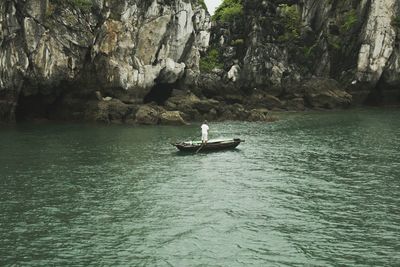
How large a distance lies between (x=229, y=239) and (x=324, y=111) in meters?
62.8

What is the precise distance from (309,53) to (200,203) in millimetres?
72658

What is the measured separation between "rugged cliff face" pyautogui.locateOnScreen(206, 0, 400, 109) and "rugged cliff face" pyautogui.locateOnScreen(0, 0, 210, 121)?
1294cm

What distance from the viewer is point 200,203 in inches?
1022

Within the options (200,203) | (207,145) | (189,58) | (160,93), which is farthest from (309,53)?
(200,203)

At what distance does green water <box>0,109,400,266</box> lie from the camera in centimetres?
1891

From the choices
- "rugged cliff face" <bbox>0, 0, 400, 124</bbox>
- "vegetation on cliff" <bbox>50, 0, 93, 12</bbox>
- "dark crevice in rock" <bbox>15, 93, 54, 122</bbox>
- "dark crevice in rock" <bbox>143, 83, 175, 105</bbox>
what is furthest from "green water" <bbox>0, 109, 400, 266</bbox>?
"dark crevice in rock" <bbox>143, 83, 175, 105</bbox>

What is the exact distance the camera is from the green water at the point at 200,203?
1891cm

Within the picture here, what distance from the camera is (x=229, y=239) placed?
20406 millimetres

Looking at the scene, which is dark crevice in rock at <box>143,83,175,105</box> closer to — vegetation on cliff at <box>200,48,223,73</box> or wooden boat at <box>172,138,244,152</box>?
vegetation on cliff at <box>200,48,223,73</box>

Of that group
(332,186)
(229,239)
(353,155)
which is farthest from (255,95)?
(229,239)

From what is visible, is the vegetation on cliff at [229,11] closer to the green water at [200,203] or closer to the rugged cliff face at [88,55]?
the rugged cliff face at [88,55]

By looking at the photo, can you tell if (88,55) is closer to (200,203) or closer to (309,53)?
(200,203)

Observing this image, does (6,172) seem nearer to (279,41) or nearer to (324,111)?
(324,111)

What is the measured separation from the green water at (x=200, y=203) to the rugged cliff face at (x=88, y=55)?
15290 mm
